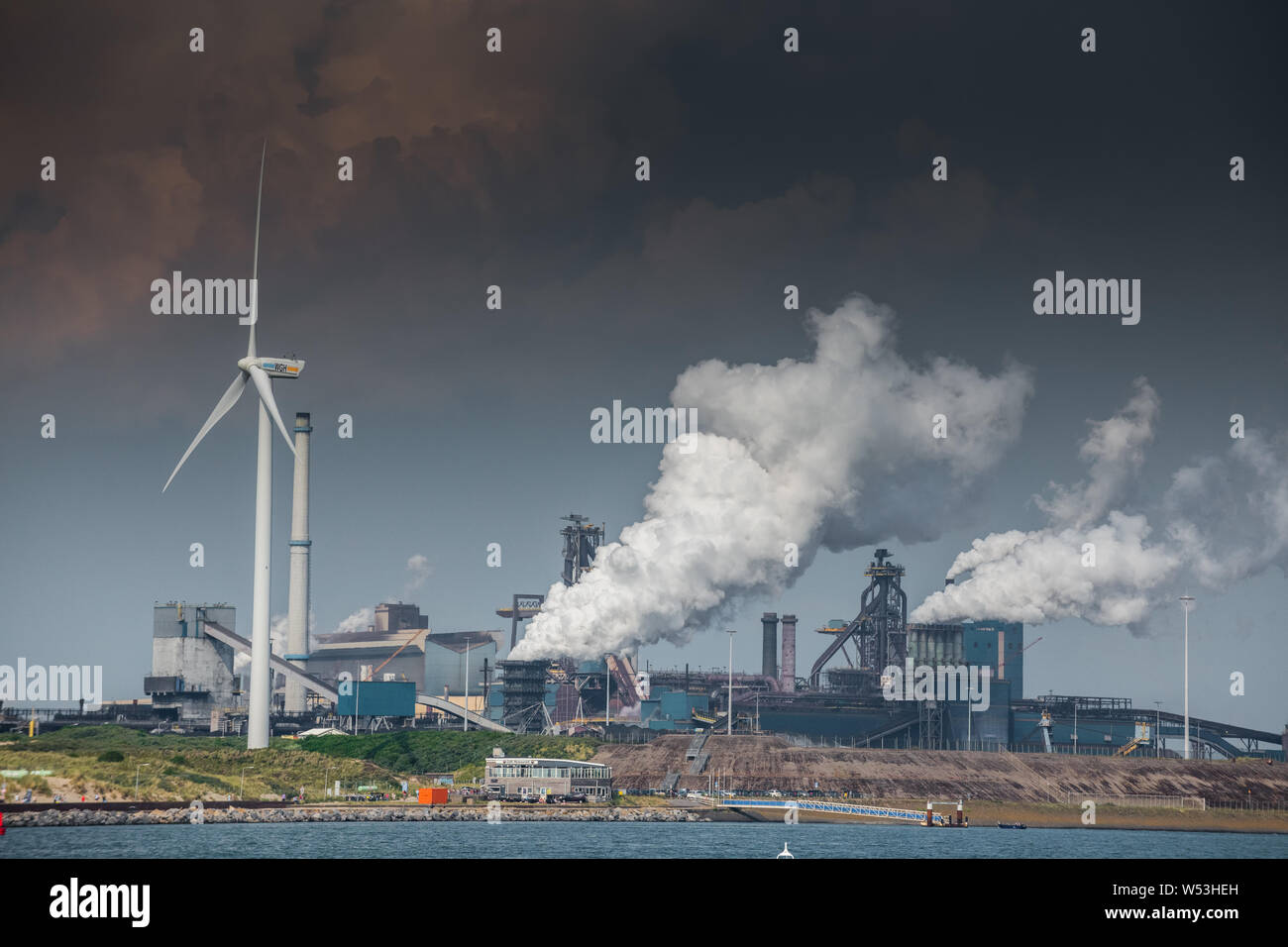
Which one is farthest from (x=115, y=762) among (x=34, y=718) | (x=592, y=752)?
(x=592, y=752)

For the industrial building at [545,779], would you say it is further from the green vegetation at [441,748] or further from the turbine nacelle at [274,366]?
the turbine nacelle at [274,366]

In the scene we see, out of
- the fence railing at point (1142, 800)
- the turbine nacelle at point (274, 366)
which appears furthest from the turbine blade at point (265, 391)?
the fence railing at point (1142, 800)

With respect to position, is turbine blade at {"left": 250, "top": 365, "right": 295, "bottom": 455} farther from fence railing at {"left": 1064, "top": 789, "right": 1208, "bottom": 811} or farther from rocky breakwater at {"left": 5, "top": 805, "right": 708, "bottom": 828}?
fence railing at {"left": 1064, "top": 789, "right": 1208, "bottom": 811}

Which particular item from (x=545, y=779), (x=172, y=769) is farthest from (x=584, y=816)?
(x=172, y=769)
